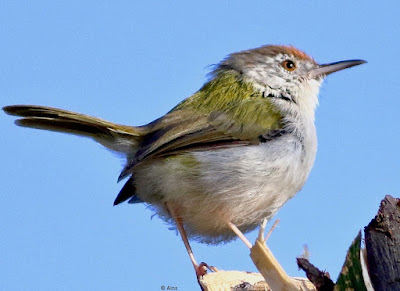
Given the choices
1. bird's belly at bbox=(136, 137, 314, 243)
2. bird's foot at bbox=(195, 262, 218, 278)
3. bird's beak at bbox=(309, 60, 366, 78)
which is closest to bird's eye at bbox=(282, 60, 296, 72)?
bird's beak at bbox=(309, 60, 366, 78)

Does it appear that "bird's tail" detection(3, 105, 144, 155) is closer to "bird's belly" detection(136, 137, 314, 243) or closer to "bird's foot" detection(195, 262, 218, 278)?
"bird's belly" detection(136, 137, 314, 243)

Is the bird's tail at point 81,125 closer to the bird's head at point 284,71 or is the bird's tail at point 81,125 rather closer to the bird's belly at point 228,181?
the bird's belly at point 228,181

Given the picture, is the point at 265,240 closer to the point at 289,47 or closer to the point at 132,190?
the point at 132,190

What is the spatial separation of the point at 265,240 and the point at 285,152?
1.84 m

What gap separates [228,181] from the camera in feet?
18.5

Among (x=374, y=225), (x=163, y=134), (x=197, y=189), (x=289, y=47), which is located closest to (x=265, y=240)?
(x=374, y=225)

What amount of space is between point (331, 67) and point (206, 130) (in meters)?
2.02

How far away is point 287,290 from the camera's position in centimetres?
373

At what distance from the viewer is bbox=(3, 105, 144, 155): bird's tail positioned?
582cm

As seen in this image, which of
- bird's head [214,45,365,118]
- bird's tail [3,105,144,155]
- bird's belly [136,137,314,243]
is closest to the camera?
bird's belly [136,137,314,243]

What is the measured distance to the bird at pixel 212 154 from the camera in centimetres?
564

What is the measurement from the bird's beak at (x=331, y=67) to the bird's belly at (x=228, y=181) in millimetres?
1396

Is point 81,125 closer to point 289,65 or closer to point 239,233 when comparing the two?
point 239,233

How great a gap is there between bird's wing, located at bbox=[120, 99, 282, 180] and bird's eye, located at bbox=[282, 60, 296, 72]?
2.91ft
